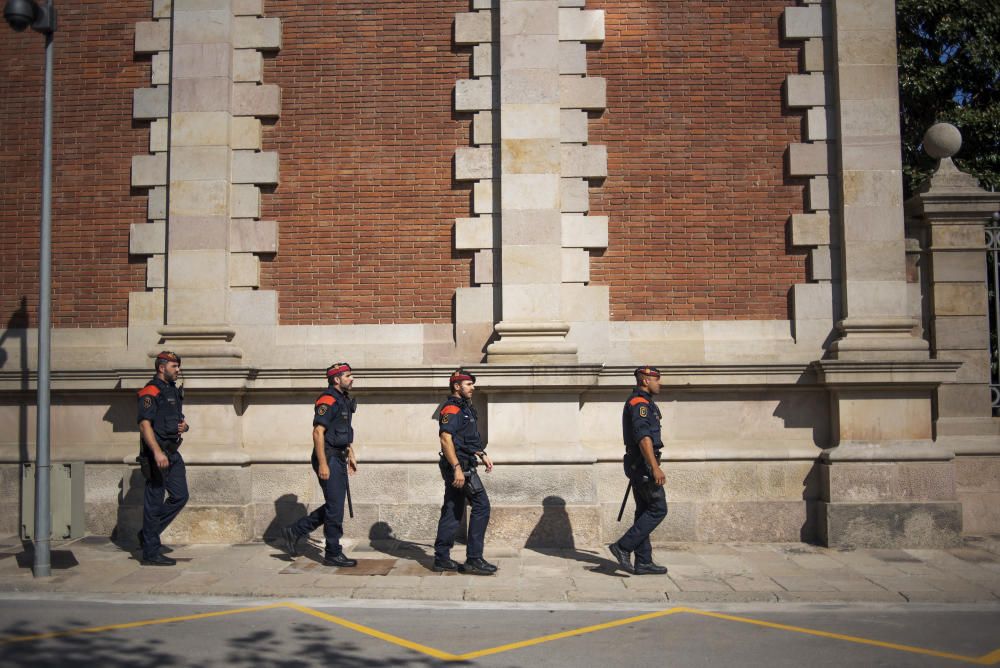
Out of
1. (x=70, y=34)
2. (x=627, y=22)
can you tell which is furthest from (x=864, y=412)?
(x=70, y=34)

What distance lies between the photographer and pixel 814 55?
1034 centimetres

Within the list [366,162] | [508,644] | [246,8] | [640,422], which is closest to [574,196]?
[366,162]

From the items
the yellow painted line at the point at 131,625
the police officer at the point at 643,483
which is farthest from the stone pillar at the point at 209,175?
the police officer at the point at 643,483

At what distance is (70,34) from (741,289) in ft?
29.4

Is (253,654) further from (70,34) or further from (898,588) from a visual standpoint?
(70,34)

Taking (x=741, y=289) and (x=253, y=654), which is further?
(x=741, y=289)

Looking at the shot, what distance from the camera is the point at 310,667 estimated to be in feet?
17.4

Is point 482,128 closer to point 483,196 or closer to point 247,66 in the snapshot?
point 483,196

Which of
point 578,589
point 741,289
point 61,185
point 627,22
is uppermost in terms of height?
point 627,22

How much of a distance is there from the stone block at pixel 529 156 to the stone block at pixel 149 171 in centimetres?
416

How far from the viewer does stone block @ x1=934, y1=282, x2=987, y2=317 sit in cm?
1016

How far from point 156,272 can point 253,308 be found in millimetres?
1278

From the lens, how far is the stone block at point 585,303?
33.1ft

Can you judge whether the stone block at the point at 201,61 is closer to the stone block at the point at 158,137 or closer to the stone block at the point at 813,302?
the stone block at the point at 158,137
